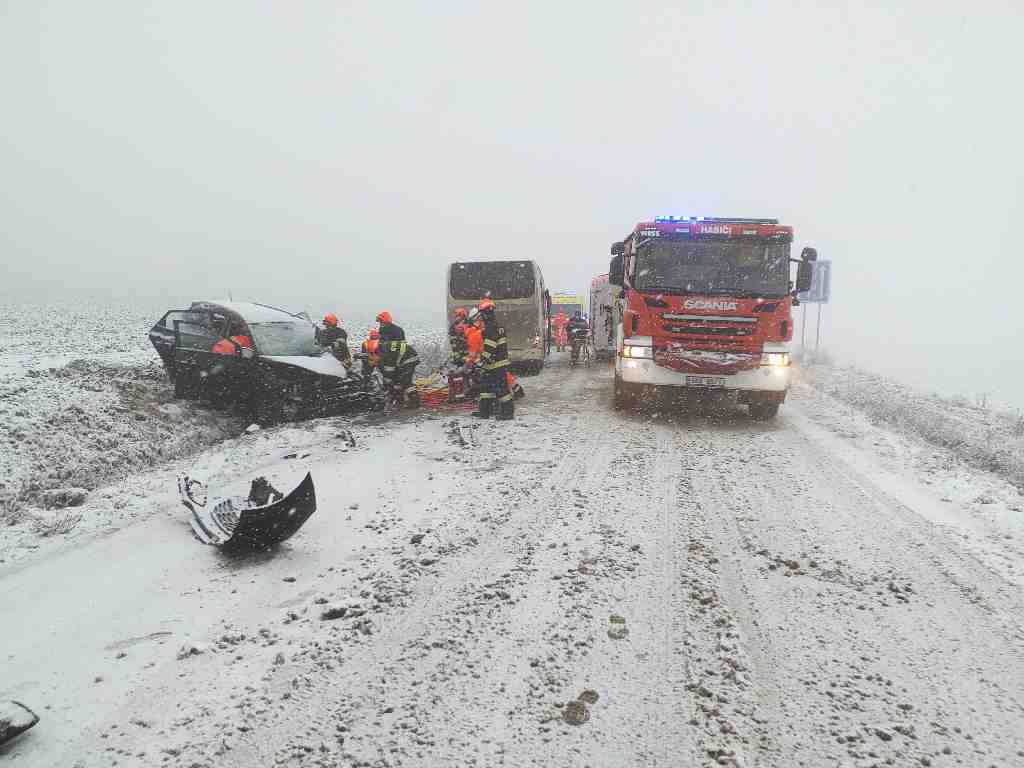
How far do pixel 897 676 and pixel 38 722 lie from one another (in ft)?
11.8

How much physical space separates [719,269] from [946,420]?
4947 mm

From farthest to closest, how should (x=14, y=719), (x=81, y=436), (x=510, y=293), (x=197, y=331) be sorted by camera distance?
(x=510, y=293) < (x=197, y=331) < (x=81, y=436) < (x=14, y=719)

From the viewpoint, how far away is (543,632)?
9.16 ft

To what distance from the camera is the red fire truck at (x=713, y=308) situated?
7.77 meters

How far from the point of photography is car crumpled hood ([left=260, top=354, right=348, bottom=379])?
7957 millimetres

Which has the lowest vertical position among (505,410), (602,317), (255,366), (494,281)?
(505,410)

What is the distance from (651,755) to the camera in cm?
204

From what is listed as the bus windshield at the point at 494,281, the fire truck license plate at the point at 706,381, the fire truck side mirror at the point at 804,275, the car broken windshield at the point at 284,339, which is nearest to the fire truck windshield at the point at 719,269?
the fire truck side mirror at the point at 804,275

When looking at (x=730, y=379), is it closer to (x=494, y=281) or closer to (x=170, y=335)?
(x=494, y=281)

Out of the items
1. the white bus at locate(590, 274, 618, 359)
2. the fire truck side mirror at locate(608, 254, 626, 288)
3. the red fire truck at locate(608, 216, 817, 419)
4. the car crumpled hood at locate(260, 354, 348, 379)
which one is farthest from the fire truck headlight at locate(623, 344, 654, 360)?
the white bus at locate(590, 274, 618, 359)

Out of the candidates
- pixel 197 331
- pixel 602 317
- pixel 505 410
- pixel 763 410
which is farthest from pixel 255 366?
pixel 602 317

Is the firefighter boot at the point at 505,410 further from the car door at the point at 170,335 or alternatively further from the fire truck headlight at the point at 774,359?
the car door at the point at 170,335

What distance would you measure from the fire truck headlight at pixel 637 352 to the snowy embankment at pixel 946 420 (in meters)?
3.60

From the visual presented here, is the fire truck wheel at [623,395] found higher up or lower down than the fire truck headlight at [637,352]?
lower down
